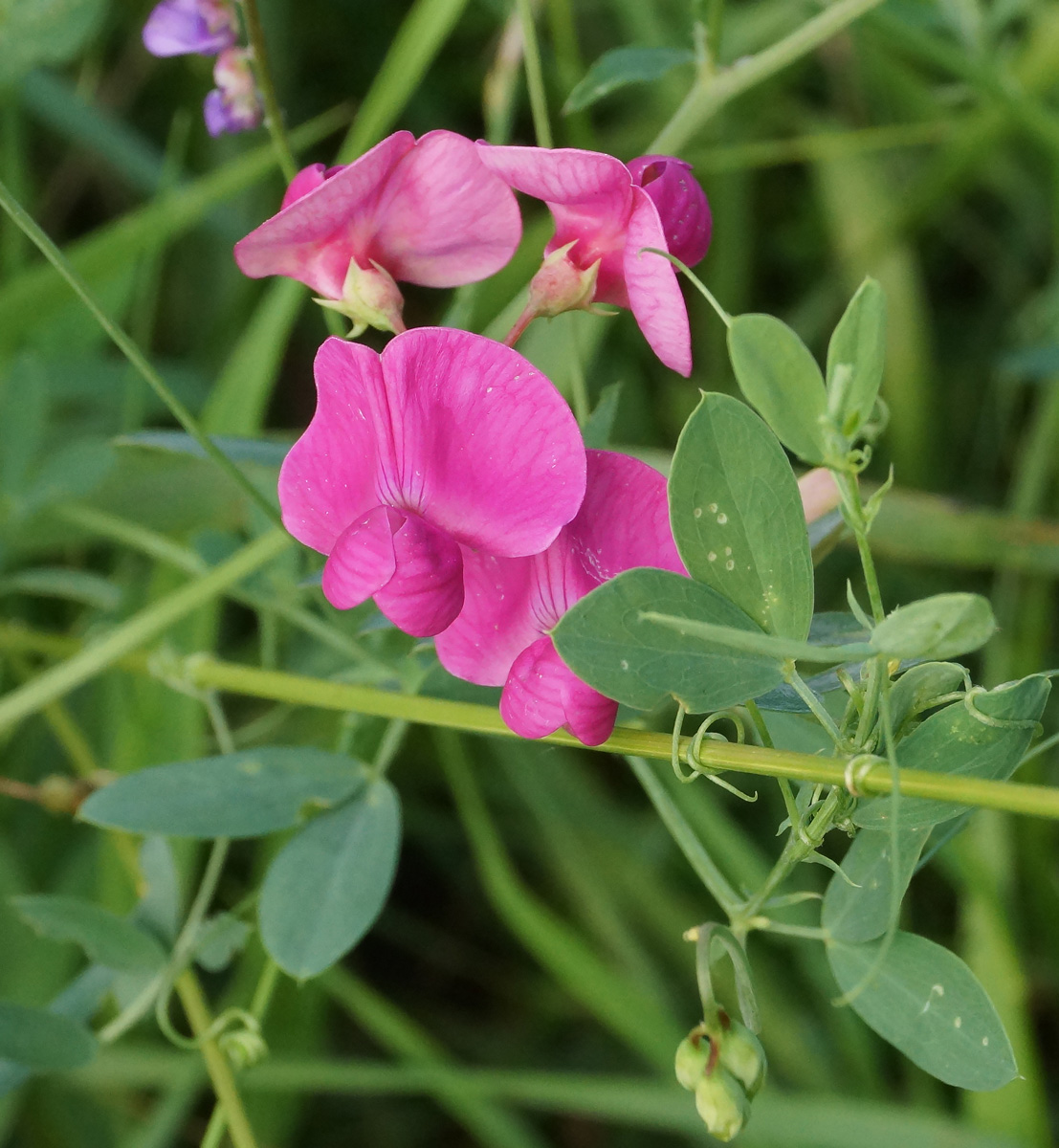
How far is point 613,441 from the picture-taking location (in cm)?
137

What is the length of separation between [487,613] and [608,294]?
0.17 m

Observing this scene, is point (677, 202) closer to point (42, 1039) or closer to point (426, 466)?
point (426, 466)

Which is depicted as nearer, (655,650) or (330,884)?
(655,650)

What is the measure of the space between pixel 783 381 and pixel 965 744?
0.17 metres

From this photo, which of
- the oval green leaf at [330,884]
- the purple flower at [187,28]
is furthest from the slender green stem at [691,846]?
the purple flower at [187,28]

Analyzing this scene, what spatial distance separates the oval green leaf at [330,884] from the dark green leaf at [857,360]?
0.38 m

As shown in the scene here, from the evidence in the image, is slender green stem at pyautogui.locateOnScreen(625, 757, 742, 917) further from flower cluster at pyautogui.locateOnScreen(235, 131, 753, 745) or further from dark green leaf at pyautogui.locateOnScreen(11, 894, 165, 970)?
dark green leaf at pyautogui.locateOnScreen(11, 894, 165, 970)

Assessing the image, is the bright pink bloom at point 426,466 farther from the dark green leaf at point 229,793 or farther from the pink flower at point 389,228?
the dark green leaf at point 229,793

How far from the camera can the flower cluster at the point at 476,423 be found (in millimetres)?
469

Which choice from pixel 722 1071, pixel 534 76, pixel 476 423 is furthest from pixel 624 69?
pixel 722 1071

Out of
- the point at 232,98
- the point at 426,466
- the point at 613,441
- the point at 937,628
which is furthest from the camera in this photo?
the point at 613,441

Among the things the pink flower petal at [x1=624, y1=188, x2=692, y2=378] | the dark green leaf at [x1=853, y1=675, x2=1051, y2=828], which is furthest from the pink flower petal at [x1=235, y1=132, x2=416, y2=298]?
the dark green leaf at [x1=853, y1=675, x2=1051, y2=828]

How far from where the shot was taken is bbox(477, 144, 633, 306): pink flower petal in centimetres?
49

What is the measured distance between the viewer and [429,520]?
1.68 feet
